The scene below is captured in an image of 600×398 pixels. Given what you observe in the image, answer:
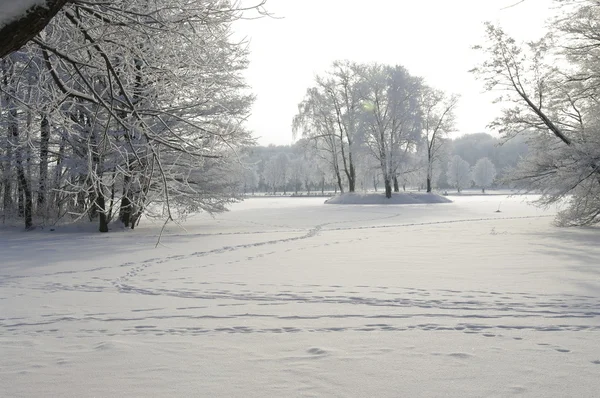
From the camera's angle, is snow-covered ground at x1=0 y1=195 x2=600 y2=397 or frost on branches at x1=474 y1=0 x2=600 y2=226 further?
frost on branches at x1=474 y1=0 x2=600 y2=226

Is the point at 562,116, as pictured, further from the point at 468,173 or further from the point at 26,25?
the point at 468,173

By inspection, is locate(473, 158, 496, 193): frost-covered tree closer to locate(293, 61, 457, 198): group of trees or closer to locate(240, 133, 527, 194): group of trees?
locate(240, 133, 527, 194): group of trees

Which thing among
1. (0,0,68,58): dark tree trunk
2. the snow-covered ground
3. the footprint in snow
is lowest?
the snow-covered ground

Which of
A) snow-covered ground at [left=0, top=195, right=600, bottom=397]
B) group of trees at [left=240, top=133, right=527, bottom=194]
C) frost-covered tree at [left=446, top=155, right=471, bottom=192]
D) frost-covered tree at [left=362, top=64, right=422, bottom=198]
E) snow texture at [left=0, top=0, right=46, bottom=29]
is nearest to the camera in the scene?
snow texture at [left=0, top=0, right=46, bottom=29]

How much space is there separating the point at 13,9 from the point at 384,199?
1339 inches

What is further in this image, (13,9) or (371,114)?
(371,114)

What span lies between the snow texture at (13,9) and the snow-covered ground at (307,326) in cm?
210

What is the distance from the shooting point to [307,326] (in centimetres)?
417

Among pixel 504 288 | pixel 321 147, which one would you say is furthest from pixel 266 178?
pixel 504 288

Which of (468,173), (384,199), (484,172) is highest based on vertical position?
(484,172)

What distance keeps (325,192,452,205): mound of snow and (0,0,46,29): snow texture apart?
33010mm

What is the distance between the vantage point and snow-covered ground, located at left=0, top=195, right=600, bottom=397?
9.57 feet

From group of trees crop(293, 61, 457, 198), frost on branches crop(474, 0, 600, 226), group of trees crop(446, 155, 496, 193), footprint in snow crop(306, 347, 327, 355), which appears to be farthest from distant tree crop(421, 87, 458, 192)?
group of trees crop(446, 155, 496, 193)

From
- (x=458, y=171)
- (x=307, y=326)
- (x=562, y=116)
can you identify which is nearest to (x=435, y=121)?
(x=562, y=116)
